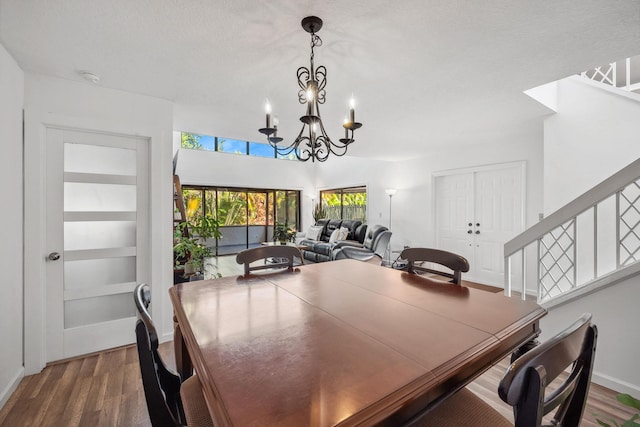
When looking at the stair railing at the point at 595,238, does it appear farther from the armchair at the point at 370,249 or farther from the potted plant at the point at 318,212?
the potted plant at the point at 318,212

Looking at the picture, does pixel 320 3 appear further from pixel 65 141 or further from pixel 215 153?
pixel 215 153

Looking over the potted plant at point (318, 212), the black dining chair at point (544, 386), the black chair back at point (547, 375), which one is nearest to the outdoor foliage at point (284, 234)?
the potted plant at point (318, 212)

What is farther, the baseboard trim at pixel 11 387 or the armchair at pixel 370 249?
the armchair at pixel 370 249

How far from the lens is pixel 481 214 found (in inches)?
181

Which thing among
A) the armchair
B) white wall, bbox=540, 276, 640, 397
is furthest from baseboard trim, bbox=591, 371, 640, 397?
the armchair

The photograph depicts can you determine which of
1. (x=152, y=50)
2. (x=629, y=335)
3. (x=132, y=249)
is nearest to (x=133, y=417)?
(x=132, y=249)

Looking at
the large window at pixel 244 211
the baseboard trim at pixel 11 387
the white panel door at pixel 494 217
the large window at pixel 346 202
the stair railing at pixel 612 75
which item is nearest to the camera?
the baseboard trim at pixel 11 387

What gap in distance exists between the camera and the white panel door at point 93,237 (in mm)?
2229

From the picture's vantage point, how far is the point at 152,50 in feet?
5.96

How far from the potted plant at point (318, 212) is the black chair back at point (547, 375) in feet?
23.6

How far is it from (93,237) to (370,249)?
13.7 ft

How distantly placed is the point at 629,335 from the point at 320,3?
2857 millimetres

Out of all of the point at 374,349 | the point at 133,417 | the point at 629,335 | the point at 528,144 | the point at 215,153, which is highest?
the point at 215,153

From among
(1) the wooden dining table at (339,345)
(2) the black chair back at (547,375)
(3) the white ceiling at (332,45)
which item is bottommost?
(1) the wooden dining table at (339,345)
